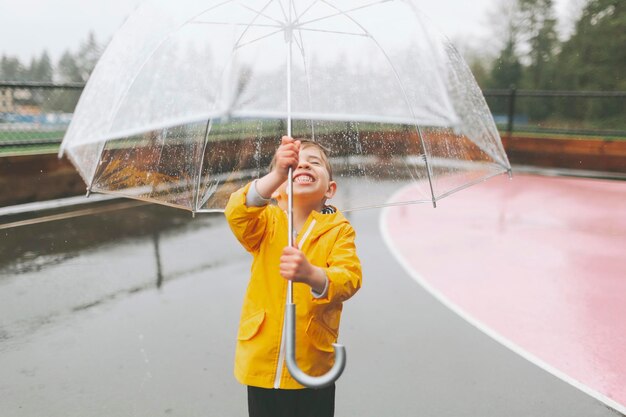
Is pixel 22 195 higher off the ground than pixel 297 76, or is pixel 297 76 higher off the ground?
pixel 297 76

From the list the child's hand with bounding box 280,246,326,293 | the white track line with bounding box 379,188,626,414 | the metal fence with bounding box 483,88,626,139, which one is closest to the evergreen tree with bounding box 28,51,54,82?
the metal fence with bounding box 483,88,626,139

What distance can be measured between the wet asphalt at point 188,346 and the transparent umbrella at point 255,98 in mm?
1352

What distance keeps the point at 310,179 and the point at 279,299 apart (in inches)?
17.9

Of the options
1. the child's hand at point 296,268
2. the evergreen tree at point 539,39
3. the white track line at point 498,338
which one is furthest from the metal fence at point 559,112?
the child's hand at point 296,268

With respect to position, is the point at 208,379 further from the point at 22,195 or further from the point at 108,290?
the point at 22,195

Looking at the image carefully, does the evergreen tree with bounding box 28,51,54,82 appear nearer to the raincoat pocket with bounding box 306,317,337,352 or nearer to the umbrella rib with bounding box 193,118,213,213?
the umbrella rib with bounding box 193,118,213,213

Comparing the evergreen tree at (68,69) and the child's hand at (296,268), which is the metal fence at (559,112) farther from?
the child's hand at (296,268)

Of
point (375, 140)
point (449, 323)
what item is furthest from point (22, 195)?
point (375, 140)

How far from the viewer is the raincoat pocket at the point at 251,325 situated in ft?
6.53

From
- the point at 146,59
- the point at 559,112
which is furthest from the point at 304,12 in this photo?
the point at 559,112

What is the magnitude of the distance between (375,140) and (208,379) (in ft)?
6.00

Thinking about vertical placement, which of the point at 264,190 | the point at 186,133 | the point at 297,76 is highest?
the point at 297,76

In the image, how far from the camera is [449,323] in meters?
4.38

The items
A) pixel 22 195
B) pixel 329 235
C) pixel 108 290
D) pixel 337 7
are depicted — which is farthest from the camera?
pixel 22 195
